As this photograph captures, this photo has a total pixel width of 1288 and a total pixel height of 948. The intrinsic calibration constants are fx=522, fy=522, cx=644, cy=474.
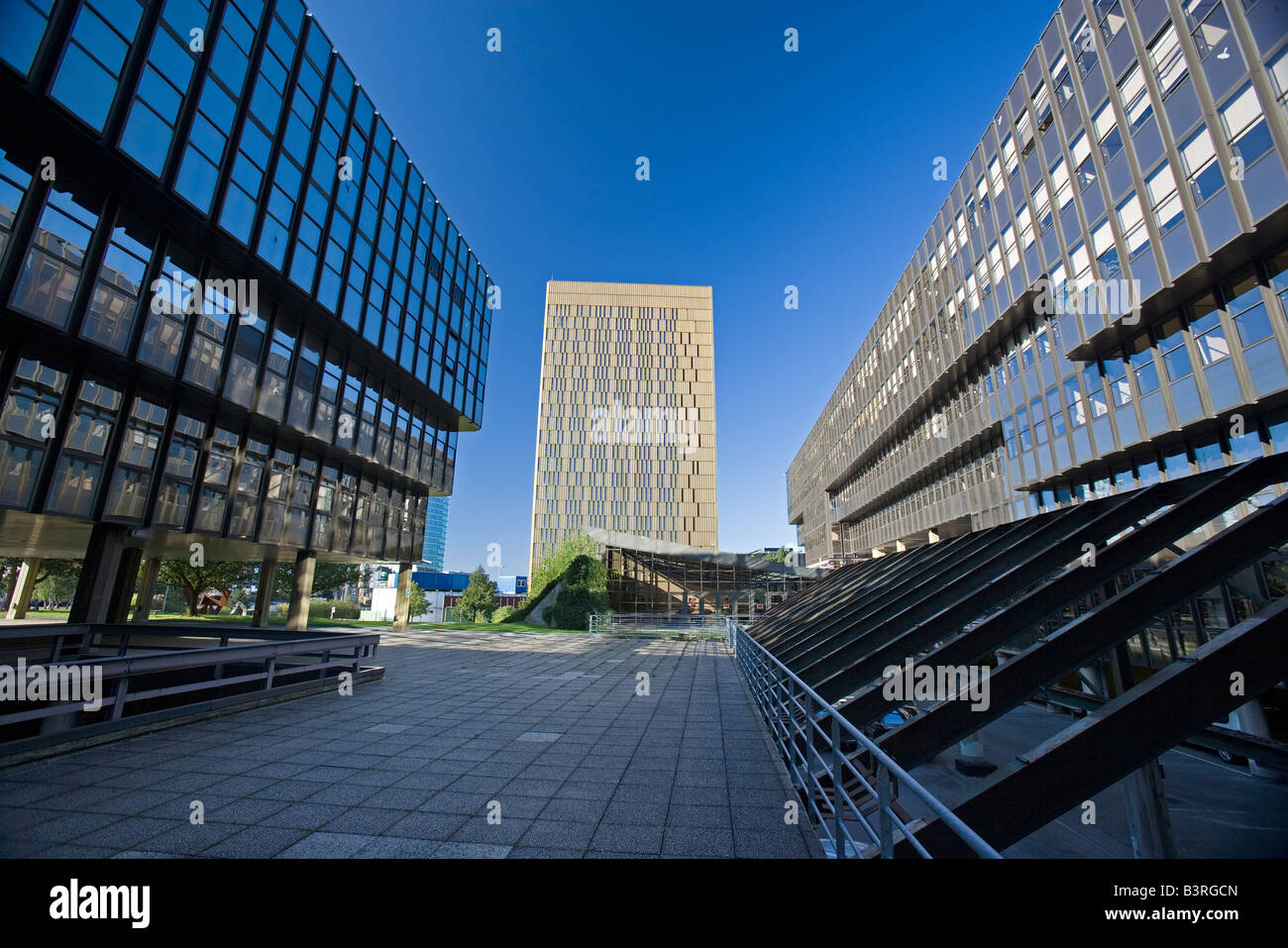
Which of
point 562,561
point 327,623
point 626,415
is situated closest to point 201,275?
point 327,623

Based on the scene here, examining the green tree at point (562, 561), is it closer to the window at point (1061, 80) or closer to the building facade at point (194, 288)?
the building facade at point (194, 288)

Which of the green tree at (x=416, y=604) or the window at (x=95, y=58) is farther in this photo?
the green tree at (x=416, y=604)

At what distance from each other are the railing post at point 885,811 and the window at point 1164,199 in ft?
46.2

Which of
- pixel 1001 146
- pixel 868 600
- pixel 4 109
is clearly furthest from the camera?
pixel 1001 146

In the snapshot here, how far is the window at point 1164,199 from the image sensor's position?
10.8m

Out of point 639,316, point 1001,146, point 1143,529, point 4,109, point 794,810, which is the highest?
point 639,316

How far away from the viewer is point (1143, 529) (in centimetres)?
644

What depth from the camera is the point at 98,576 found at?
1348cm

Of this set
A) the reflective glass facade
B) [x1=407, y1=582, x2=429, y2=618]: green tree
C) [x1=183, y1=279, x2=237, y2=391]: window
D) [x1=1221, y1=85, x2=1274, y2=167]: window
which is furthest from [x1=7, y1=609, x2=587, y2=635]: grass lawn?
[x1=1221, y1=85, x2=1274, y2=167]: window

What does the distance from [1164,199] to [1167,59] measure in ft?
9.79

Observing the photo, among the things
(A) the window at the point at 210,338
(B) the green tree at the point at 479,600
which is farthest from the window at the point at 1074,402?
(B) the green tree at the point at 479,600

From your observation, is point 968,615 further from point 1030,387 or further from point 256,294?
point 256,294

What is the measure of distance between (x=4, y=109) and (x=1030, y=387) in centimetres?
2574
